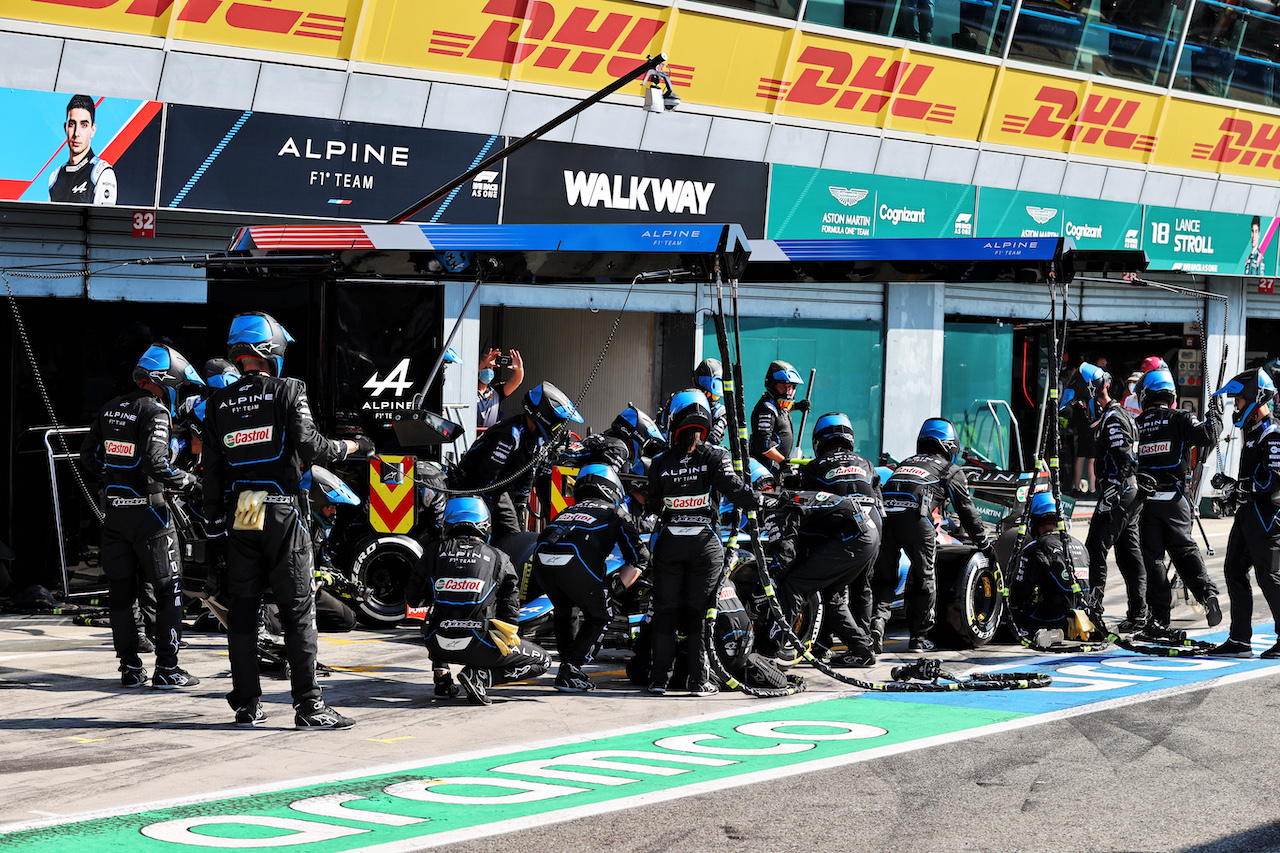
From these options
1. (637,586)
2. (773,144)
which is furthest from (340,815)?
(773,144)

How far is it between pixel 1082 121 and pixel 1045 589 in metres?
12.1

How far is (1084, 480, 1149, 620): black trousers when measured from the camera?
11.5m

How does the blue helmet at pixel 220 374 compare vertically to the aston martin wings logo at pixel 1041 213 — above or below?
below

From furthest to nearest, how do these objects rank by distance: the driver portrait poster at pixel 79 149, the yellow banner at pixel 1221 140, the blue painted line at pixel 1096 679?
1. the yellow banner at pixel 1221 140
2. the driver portrait poster at pixel 79 149
3. the blue painted line at pixel 1096 679

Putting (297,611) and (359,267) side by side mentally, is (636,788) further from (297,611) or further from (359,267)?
(359,267)

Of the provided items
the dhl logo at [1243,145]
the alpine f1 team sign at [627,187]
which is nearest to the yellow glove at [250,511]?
the alpine f1 team sign at [627,187]

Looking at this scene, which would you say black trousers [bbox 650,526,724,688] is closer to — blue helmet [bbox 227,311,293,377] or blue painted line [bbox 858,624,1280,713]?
blue painted line [bbox 858,624,1280,713]

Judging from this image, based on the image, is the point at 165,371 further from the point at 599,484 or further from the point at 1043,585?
the point at 1043,585

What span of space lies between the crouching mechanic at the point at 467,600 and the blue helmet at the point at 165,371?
2.24 metres

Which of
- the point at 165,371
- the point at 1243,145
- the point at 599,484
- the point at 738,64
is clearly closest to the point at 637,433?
the point at 599,484

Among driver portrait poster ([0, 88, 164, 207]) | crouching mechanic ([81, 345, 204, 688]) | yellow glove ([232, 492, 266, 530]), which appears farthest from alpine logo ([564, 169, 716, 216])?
yellow glove ([232, 492, 266, 530])

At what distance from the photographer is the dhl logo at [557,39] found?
15.5 m

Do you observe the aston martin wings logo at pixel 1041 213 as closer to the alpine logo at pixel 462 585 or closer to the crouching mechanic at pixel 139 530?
the alpine logo at pixel 462 585

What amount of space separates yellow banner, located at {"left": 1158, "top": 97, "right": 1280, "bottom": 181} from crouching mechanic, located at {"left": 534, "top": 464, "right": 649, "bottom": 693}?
16.0 metres
